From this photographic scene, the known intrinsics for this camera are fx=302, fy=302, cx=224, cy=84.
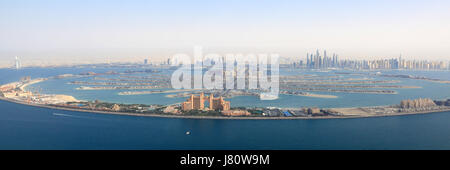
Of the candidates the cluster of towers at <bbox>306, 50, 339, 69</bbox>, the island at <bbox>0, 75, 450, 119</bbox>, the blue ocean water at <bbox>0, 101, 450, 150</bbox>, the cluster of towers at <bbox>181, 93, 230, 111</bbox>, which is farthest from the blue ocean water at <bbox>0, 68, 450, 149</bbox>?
the cluster of towers at <bbox>306, 50, 339, 69</bbox>

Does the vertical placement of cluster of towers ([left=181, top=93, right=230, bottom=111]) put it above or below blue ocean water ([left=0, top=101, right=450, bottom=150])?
above

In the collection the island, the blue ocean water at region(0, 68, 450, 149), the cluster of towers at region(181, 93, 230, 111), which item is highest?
the cluster of towers at region(181, 93, 230, 111)

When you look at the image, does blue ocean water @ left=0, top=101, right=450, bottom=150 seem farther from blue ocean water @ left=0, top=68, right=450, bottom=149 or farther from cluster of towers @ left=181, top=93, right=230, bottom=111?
cluster of towers @ left=181, top=93, right=230, bottom=111

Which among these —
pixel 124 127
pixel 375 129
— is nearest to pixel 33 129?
pixel 124 127

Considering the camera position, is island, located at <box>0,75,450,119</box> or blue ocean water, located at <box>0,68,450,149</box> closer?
blue ocean water, located at <box>0,68,450,149</box>

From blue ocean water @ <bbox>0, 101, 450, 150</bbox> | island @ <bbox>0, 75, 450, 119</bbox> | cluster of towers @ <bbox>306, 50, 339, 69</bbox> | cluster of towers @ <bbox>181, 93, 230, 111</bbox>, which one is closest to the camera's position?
blue ocean water @ <bbox>0, 101, 450, 150</bbox>

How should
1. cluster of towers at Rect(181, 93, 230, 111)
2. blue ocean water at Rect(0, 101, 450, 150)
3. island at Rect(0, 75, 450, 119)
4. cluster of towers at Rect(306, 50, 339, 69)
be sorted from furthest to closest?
cluster of towers at Rect(306, 50, 339, 69), cluster of towers at Rect(181, 93, 230, 111), island at Rect(0, 75, 450, 119), blue ocean water at Rect(0, 101, 450, 150)

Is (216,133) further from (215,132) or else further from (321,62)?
(321,62)

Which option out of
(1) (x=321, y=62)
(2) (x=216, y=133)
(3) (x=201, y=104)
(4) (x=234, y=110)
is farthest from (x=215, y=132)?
(1) (x=321, y=62)

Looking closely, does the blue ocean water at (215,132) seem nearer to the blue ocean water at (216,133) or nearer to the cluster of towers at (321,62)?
the blue ocean water at (216,133)

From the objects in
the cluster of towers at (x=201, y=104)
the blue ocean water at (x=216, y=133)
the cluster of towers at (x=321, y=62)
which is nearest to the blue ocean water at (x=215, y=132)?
the blue ocean water at (x=216, y=133)
